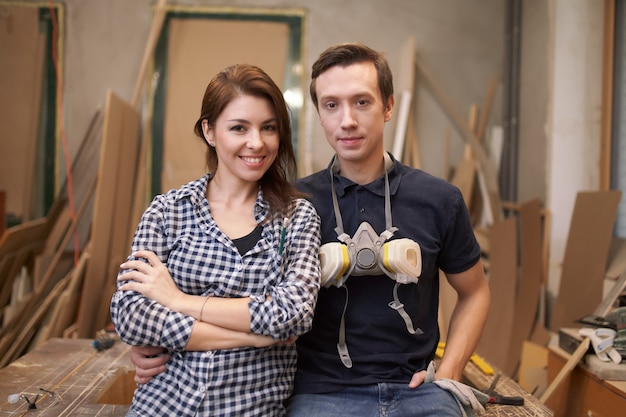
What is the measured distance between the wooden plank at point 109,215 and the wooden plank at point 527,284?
8.59ft

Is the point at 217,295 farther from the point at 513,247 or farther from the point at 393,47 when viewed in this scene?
the point at 393,47

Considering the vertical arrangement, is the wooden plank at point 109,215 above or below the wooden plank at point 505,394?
above

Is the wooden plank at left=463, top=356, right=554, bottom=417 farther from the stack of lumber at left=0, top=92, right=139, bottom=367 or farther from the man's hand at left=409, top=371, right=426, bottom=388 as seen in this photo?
the stack of lumber at left=0, top=92, right=139, bottom=367

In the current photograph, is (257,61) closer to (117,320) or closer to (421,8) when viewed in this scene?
(421,8)

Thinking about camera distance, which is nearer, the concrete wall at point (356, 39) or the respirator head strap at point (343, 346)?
the respirator head strap at point (343, 346)

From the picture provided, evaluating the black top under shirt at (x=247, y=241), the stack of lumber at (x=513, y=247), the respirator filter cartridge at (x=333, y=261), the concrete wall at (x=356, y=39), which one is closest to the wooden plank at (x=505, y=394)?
the respirator filter cartridge at (x=333, y=261)

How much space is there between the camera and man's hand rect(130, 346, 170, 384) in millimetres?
1533

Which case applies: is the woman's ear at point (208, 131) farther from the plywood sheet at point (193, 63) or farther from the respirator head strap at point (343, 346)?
the plywood sheet at point (193, 63)

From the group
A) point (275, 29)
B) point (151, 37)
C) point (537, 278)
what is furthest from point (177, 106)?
point (537, 278)

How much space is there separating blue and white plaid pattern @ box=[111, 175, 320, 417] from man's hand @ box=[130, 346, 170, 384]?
0.02 meters

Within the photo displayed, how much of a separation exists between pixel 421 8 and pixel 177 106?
205cm

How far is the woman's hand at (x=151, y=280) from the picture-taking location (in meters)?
1.46

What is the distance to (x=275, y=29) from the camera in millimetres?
4555

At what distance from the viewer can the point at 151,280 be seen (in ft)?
4.83
